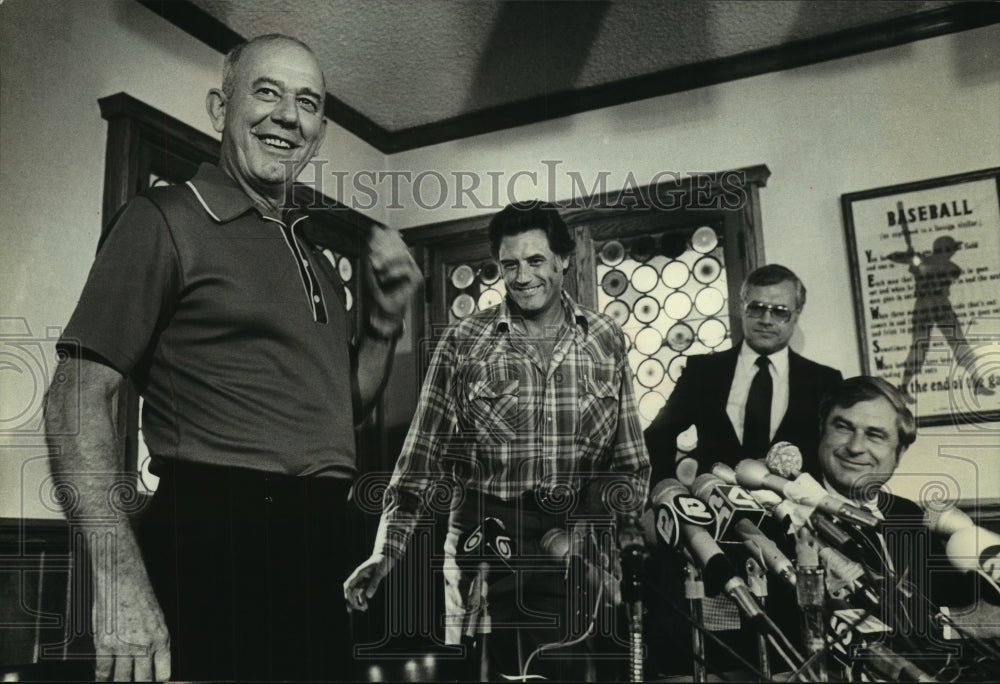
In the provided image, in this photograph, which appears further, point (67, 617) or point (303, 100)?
point (303, 100)

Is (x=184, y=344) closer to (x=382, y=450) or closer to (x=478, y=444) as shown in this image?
(x=382, y=450)

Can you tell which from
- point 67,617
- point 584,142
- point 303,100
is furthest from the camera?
point 584,142

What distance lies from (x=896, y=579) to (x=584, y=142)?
1.36m

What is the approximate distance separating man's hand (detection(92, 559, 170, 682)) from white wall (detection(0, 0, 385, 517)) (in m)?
0.23

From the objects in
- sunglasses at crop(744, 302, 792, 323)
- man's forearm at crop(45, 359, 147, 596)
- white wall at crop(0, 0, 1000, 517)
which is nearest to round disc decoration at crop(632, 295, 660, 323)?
sunglasses at crop(744, 302, 792, 323)

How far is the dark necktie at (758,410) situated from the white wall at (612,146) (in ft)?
0.36

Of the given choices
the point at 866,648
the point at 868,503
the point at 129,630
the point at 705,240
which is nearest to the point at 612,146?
the point at 705,240

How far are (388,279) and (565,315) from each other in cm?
48

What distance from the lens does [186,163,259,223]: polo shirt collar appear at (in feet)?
7.27

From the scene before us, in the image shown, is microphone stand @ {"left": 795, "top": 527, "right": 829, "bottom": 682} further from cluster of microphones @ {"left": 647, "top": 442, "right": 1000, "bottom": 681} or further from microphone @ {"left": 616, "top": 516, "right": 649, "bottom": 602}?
microphone @ {"left": 616, "top": 516, "right": 649, "bottom": 602}

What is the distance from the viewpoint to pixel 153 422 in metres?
2.11

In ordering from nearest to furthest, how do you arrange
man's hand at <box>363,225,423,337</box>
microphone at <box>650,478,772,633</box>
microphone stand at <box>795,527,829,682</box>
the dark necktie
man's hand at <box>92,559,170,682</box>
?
1. man's hand at <box>92,559,170,682</box>
2. microphone stand at <box>795,527,829,682</box>
3. microphone at <box>650,478,772,633</box>
4. the dark necktie
5. man's hand at <box>363,225,423,337</box>

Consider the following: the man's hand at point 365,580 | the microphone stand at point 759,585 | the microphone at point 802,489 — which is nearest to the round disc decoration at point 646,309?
the microphone at point 802,489

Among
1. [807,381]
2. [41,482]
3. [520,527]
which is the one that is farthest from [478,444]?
[41,482]
